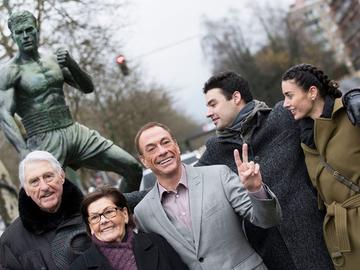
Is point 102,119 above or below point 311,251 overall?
above

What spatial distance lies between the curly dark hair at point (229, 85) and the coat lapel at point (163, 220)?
93 centimetres

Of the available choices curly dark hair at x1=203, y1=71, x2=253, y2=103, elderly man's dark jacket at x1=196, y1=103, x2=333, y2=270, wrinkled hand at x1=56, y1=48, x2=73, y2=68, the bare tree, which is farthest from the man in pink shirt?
the bare tree

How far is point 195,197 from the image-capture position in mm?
3322

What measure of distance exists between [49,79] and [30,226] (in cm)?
238

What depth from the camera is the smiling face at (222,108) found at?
3998 mm

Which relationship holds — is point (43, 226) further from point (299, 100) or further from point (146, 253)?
point (299, 100)

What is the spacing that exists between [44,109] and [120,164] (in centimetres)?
86

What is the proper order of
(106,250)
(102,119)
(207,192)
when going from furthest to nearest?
(102,119), (207,192), (106,250)

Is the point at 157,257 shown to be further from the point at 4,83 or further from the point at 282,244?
the point at 4,83

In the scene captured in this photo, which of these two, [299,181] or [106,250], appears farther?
[299,181]

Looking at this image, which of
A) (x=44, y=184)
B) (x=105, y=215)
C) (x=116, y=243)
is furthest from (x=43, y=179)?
(x=116, y=243)

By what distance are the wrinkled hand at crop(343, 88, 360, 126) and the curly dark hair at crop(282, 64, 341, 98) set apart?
33 centimetres

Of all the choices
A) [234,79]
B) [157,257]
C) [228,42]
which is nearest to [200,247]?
[157,257]

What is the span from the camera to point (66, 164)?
5.66m
